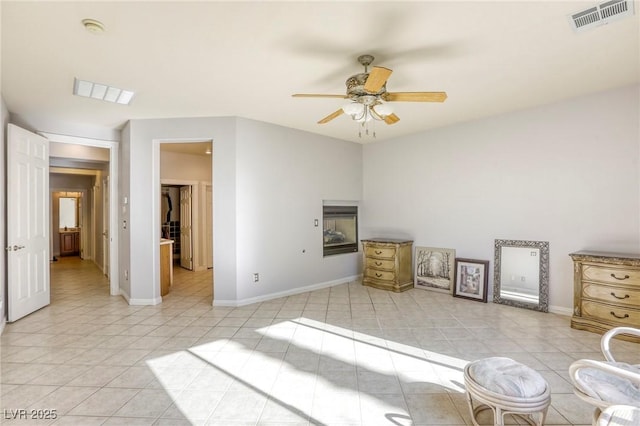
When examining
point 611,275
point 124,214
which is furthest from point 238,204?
point 611,275

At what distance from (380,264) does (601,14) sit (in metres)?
3.92

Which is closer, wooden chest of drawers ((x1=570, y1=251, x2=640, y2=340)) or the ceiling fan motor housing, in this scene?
the ceiling fan motor housing

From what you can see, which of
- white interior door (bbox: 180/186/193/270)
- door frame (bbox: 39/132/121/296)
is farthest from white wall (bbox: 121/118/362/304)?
white interior door (bbox: 180/186/193/270)

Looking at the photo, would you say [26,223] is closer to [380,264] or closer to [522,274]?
[380,264]

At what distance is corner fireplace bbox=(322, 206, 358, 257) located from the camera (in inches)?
218

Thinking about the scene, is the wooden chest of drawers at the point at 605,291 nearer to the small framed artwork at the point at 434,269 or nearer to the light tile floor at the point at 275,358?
the light tile floor at the point at 275,358

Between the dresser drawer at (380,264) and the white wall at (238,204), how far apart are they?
4.01ft

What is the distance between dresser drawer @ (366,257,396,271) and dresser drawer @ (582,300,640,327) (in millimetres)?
2397

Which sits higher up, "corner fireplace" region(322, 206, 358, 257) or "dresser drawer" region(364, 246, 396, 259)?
"corner fireplace" region(322, 206, 358, 257)

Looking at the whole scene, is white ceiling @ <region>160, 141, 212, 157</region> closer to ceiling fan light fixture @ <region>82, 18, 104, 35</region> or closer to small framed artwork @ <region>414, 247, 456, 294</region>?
ceiling fan light fixture @ <region>82, 18, 104, 35</region>

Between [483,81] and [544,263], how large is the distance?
247cm

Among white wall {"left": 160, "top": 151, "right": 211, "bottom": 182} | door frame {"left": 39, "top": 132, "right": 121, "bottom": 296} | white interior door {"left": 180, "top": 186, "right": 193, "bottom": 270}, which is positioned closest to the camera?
door frame {"left": 39, "top": 132, "right": 121, "bottom": 296}

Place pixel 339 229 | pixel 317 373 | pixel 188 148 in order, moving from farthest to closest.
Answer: pixel 188 148 → pixel 339 229 → pixel 317 373

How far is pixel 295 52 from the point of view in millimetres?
2572
